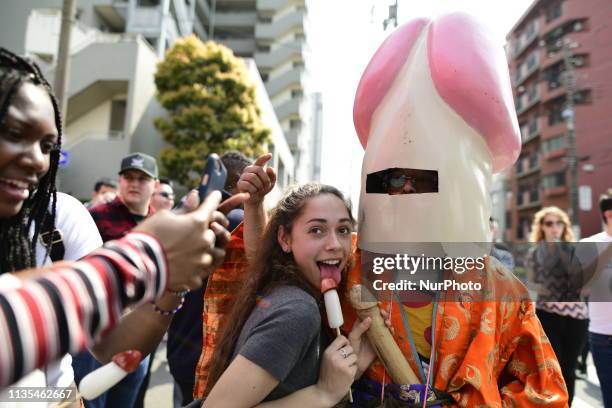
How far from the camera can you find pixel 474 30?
60.2 inches

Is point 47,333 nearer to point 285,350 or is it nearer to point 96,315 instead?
point 96,315

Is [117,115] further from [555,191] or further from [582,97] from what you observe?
[555,191]

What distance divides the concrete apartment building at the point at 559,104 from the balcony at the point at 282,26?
14018mm

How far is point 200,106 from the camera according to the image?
12.4 m

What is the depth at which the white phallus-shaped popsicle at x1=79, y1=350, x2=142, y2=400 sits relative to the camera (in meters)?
0.92

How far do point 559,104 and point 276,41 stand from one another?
16842 millimetres

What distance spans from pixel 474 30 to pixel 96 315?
4.64ft

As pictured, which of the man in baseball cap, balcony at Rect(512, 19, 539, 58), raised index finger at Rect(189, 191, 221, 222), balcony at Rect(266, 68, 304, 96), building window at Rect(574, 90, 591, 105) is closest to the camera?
raised index finger at Rect(189, 191, 221, 222)

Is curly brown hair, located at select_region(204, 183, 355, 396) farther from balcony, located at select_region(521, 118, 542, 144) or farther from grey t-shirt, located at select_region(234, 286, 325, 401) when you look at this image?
balcony, located at select_region(521, 118, 542, 144)

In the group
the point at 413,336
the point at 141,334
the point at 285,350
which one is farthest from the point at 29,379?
the point at 413,336

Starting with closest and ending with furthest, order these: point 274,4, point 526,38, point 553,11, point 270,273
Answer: point 270,273 < point 553,11 < point 274,4 < point 526,38

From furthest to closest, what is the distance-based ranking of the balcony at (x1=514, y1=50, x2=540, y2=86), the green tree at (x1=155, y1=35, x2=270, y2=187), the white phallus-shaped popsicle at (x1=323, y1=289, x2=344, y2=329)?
the balcony at (x1=514, y1=50, x2=540, y2=86)
the green tree at (x1=155, y1=35, x2=270, y2=187)
the white phallus-shaped popsicle at (x1=323, y1=289, x2=344, y2=329)

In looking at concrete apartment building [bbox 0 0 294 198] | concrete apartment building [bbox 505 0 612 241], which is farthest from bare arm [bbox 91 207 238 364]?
concrete apartment building [bbox 505 0 612 241]

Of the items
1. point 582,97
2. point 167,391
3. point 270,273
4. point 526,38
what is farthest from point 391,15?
point 526,38
